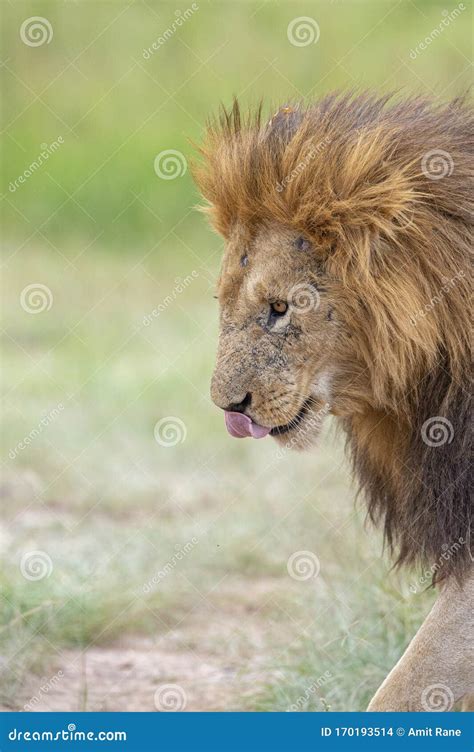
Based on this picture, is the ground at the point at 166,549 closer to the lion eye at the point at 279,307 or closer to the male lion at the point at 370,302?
the male lion at the point at 370,302

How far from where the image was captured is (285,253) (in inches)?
147

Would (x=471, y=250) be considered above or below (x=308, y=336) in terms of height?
above

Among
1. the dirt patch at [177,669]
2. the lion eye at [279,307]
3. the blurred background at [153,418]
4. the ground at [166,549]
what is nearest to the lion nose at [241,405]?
the lion eye at [279,307]

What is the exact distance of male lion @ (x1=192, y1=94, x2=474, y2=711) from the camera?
362cm

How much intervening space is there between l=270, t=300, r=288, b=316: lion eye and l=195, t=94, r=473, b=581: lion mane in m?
0.17

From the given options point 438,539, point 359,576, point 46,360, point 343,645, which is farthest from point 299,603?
point 46,360

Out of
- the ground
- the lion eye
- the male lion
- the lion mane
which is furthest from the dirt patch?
the lion eye

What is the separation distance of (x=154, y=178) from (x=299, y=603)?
28.1 ft

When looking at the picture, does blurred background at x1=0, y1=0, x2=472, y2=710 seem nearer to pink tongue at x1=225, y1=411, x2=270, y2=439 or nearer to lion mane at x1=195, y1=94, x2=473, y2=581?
lion mane at x1=195, y1=94, x2=473, y2=581

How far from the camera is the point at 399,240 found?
362 centimetres

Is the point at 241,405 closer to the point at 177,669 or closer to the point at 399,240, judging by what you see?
the point at 399,240

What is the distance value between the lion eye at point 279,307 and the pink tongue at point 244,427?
333 mm

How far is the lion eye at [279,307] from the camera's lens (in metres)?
3.73

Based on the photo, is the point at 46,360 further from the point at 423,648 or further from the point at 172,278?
the point at 423,648
